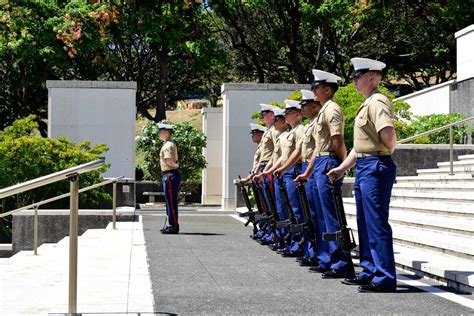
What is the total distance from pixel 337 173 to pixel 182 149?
84.5 ft

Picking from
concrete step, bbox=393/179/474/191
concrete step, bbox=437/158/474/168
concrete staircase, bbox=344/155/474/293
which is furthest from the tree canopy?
concrete staircase, bbox=344/155/474/293

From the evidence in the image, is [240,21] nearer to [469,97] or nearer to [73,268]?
[469,97]

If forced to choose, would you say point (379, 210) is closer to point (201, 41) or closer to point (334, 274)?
point (334, 274)

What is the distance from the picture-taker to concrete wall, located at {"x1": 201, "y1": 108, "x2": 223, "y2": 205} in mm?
35562

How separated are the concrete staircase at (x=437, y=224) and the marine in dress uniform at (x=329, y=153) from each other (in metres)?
0.99

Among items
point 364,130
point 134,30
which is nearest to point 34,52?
point 134,30

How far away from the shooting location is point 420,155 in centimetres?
2161

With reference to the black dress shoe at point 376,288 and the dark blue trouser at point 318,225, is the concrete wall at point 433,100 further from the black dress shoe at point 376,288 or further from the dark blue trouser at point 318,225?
the black dress shoe at point 376,288

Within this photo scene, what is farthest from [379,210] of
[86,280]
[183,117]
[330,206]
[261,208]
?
[183,117]

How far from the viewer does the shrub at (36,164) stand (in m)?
21.9

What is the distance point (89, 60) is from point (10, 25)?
655 cm

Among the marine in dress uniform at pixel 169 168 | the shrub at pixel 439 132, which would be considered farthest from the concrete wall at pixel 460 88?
the marine in dress uniform at pixel 169 168

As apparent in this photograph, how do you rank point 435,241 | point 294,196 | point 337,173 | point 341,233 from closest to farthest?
point 337,173 → point 341,233 → point 435,241 → point 294,196

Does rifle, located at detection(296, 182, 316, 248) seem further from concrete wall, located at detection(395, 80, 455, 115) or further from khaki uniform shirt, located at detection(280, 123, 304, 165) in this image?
concrete wall, located at detection(395, 80, 455, 115)
